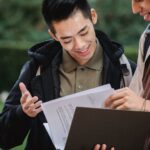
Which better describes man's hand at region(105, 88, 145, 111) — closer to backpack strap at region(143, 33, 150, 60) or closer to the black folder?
the black folder

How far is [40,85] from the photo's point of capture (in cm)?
245

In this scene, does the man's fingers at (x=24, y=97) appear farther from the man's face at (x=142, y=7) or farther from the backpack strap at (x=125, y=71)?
the man's face at (x=142, y=7)

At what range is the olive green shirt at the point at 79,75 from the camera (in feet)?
8.11

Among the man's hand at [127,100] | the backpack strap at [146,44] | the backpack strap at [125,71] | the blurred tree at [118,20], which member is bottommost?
the blurred tree at [118,20]

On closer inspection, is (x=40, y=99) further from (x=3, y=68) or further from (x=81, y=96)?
(x=3, y=68)

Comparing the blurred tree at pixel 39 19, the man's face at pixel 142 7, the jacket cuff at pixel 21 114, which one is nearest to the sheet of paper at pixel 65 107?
the jacket cuff at pixel 21 114

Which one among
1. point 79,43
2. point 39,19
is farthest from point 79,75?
point 39,19

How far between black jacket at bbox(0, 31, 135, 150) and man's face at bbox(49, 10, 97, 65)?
91 mm

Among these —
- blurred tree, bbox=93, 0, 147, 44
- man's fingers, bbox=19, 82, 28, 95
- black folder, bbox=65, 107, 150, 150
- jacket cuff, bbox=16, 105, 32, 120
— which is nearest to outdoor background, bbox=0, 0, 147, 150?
blurred tree, bbox=93, 0, 147, 44

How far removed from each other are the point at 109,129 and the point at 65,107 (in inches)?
8.6

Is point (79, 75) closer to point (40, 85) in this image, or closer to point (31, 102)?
point (40, 85)

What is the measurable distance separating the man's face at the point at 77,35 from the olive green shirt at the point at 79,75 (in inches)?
2.0

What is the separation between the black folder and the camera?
199 centimetres

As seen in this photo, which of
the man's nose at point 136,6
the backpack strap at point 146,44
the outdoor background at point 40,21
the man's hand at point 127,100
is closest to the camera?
the man's hand at point 127,100
